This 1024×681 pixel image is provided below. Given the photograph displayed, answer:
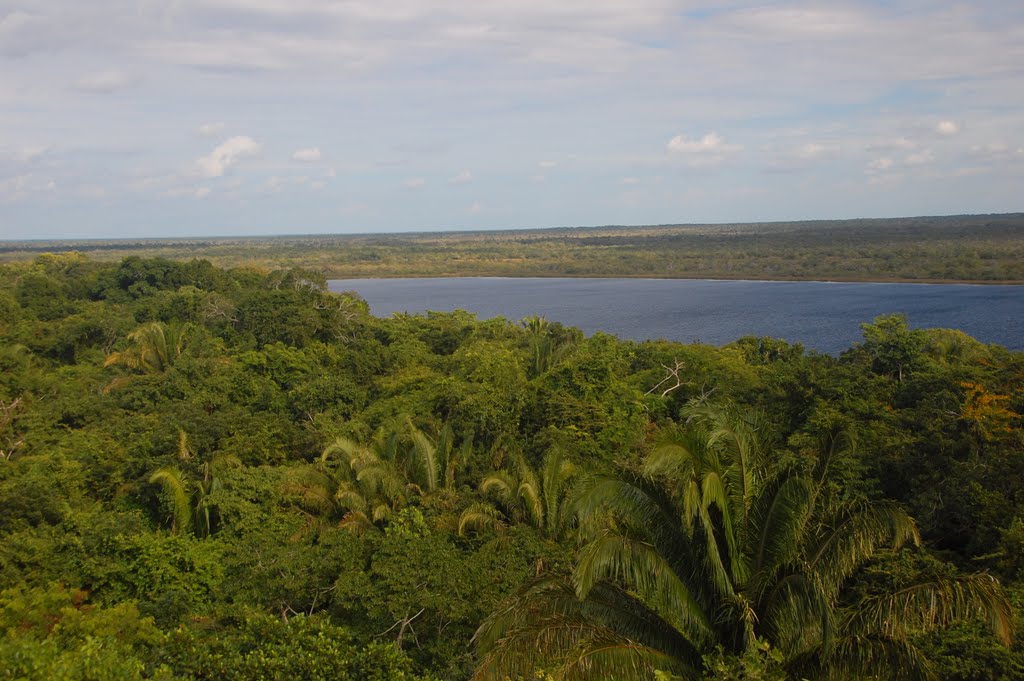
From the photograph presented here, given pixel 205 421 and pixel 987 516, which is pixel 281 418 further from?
pixel 987 516

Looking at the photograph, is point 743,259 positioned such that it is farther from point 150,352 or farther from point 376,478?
point 376,478

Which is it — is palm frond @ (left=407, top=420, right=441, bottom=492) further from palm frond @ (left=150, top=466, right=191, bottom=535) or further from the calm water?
the calm water

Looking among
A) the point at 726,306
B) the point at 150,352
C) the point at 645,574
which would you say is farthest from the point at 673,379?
the point at 726,306

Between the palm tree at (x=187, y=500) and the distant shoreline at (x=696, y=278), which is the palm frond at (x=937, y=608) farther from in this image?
the distant shoreline at (x=696, y=278)

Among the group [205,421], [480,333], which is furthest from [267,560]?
[480,333]

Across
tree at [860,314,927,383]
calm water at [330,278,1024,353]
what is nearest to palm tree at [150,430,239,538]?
tree at [860,314,927,383]
